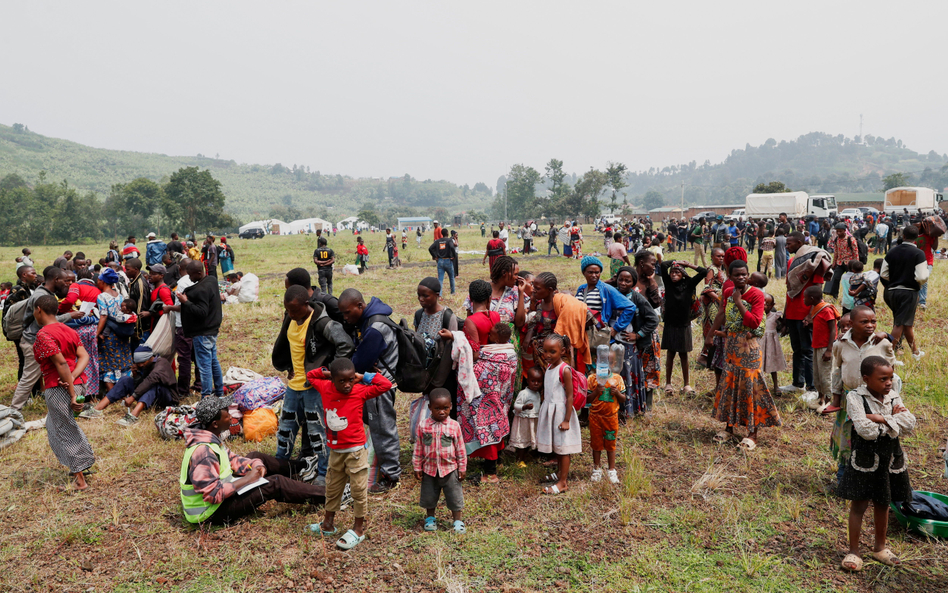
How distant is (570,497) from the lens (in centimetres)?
446

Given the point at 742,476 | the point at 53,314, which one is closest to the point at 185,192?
the point at 53,314

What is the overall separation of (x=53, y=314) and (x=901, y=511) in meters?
7.01

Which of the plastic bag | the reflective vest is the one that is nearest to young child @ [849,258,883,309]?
the plastic bag

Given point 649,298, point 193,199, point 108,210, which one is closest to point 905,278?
point 649,298

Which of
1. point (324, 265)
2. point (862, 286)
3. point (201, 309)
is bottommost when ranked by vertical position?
point (201, 309)

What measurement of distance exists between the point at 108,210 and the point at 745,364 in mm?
70255

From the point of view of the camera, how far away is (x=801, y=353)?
6703 mm

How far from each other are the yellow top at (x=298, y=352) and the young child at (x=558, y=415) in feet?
6.62

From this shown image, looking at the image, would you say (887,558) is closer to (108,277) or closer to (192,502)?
(192,502)

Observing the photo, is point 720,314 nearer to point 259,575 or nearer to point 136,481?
point 259,575

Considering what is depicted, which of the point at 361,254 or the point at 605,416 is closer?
the point at 605,416

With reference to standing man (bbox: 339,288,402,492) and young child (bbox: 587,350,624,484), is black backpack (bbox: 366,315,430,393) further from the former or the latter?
young child (bbox: 587,350,624,484)

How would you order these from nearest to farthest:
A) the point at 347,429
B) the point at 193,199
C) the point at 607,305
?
the point at 347,429 < the point at 607,305 < the point at 193,199

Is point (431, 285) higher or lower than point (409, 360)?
higher
